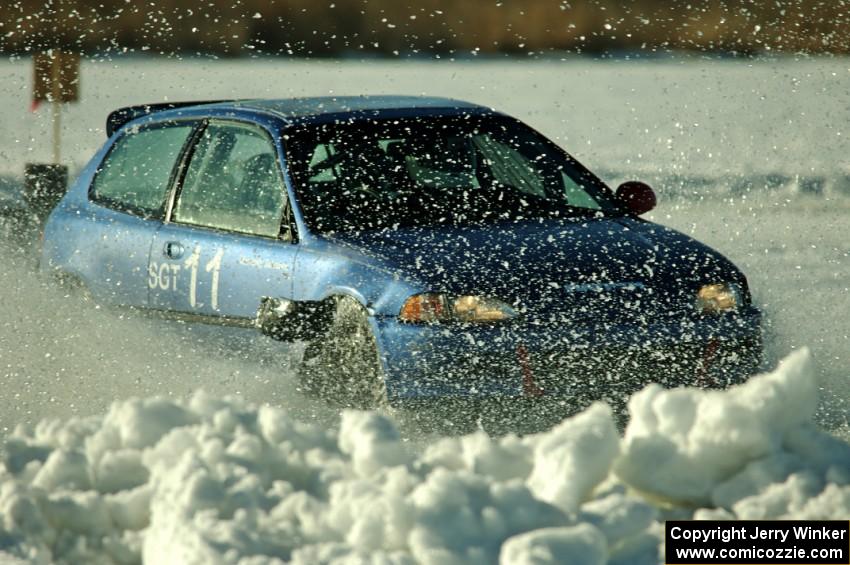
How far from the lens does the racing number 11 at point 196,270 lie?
22.9 ft

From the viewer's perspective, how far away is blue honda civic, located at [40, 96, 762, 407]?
608cm

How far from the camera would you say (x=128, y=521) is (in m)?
3.75

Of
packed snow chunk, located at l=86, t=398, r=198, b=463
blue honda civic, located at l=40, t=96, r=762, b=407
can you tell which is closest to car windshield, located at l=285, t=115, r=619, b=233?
blue honda civic, located at l=40, t=96, r=762, b=407

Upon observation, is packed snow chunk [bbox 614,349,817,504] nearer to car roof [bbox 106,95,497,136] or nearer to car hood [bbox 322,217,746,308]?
car hood [bbox 322,217,746,308]

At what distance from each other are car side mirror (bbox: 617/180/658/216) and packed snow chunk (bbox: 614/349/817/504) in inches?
143

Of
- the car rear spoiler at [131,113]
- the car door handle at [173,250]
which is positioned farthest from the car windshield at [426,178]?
the car rear spoiler at [131,113]

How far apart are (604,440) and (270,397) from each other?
134 inches

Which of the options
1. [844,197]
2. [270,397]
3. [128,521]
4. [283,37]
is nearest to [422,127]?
[270,397]

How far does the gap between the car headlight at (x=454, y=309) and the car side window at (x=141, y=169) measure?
1915 mm

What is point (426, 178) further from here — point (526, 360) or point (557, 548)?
point (557, 548)

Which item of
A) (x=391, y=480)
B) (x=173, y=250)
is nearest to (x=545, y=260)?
(x=173, y=250)

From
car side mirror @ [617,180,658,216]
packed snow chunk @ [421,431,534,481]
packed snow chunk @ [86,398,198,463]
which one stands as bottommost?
car side mirror @ [617,180,658,216]

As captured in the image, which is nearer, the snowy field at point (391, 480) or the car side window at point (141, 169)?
the snowy field at point (391, 480)

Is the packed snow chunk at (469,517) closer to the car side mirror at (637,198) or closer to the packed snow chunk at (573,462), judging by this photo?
the packed snow chunk at (573,462)
